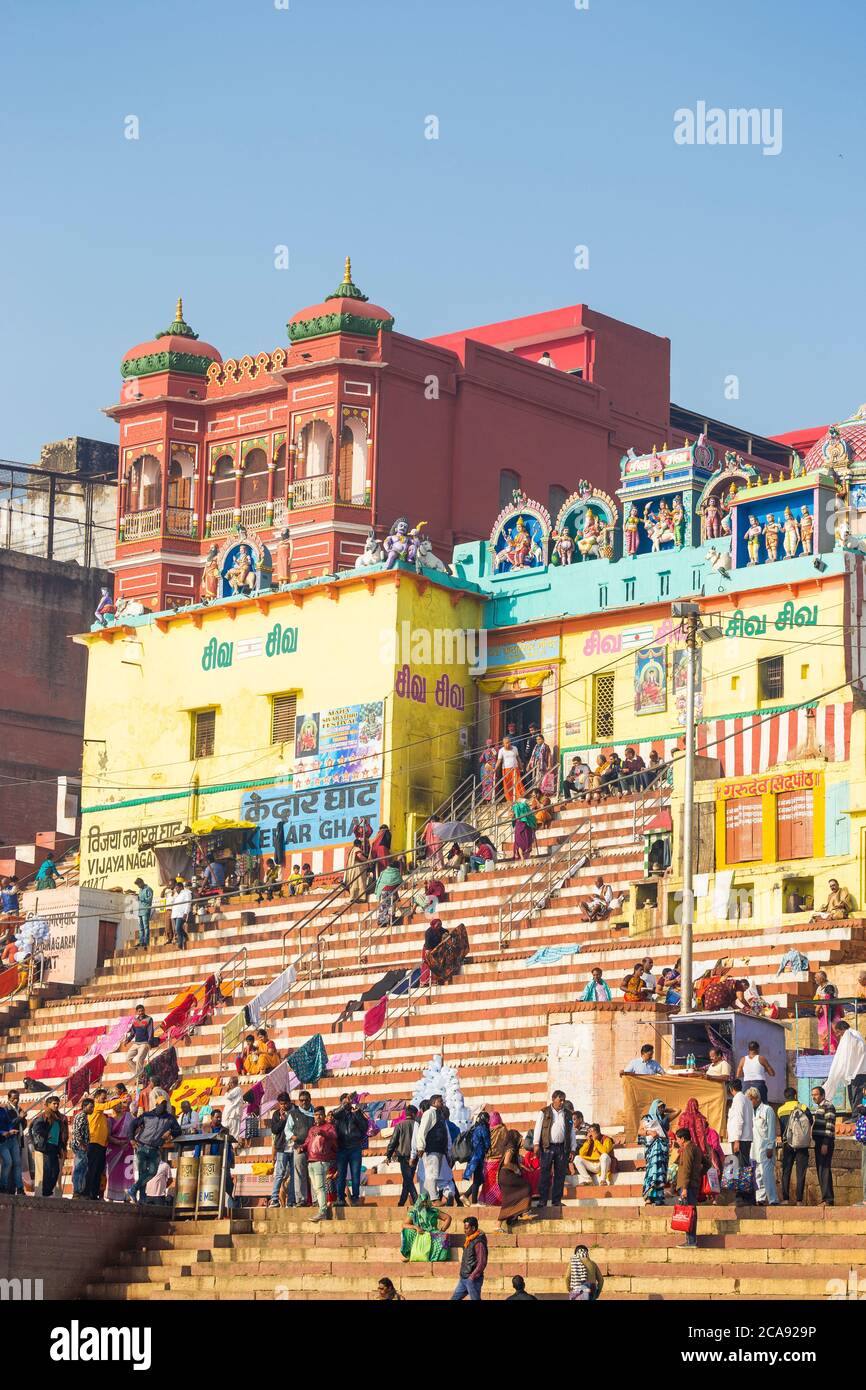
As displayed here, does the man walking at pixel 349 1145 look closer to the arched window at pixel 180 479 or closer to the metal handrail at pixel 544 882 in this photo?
the metal handrail at pixel 544 882

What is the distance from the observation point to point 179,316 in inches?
2279

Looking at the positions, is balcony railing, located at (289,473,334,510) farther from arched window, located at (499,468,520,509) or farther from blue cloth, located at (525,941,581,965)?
blue cloth, located at (525,941,581,965)

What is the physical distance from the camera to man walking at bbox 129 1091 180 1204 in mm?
30234

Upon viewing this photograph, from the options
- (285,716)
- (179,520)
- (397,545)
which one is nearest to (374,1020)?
Result: (285,716)

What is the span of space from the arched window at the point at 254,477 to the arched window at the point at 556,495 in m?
5.98

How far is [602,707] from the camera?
46.5 m

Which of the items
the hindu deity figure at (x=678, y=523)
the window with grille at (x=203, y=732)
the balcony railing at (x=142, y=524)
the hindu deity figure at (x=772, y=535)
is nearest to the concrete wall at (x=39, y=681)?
the balcony railing at (x=142, y=524)

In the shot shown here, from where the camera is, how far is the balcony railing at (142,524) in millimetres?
55594

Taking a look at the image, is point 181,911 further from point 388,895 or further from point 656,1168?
point 656,1168

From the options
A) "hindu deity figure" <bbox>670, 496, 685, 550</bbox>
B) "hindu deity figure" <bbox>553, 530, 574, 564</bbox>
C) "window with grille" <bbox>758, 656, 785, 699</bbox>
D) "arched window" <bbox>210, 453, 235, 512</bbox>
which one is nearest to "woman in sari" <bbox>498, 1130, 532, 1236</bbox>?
"window with grille" <bbox>758, 656, 785, 699</bbox>

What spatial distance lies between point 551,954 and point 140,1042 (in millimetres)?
6086
